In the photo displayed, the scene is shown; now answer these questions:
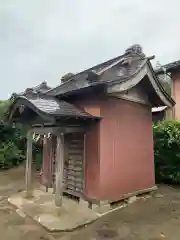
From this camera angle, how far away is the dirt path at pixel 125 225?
4770mm

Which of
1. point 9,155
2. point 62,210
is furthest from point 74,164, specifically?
point 9,155

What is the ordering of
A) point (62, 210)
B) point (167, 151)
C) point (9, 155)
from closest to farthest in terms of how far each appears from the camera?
point (62, 210) < point (167, 151) < point (9, 155)

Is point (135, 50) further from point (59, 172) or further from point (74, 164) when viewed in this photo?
point (59, 172)

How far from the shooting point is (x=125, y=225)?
5.31 m

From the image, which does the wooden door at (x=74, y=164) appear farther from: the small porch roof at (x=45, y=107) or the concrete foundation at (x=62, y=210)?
the small porch roof at (x=45, y=107)

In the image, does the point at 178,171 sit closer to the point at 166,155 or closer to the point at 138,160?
the point at 166,155

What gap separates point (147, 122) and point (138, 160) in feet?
4.90

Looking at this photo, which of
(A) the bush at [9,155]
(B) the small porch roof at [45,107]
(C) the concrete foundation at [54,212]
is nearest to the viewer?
(C) the concrete foundation at [54,212]

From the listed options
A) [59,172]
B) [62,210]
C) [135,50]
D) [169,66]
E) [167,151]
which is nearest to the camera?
[59,172]

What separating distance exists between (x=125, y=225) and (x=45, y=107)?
366 cm

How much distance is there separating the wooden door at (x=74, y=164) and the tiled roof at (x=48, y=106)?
1.11 m

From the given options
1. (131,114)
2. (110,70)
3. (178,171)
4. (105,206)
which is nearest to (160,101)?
(131,114)

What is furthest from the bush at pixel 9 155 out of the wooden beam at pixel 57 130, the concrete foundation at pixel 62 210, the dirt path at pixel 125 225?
the wooden beam at pixel 57 130

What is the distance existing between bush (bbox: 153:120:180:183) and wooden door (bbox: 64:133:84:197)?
4054 millimetres
